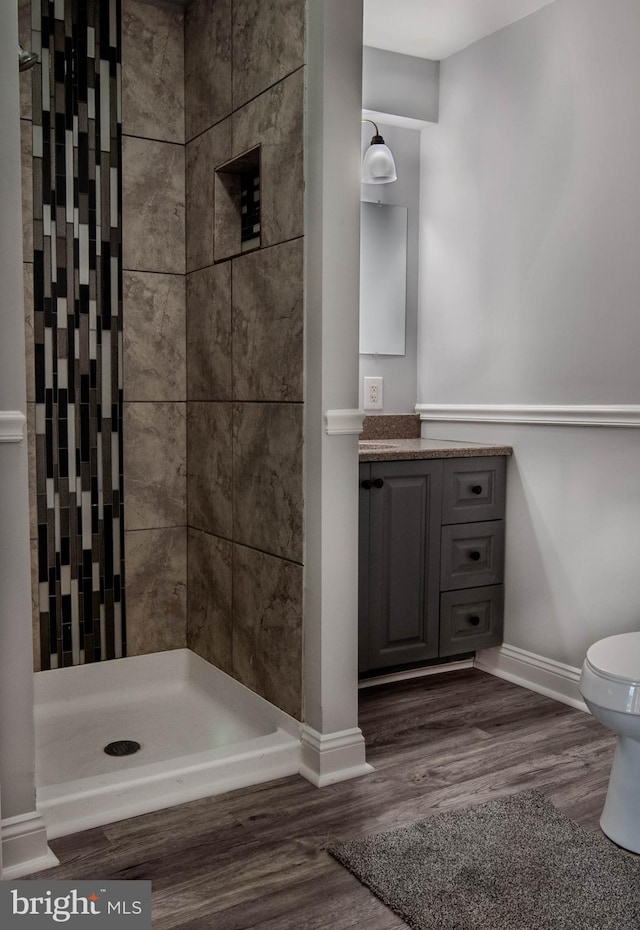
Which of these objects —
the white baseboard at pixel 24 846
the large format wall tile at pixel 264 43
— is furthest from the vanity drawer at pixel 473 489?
the white baseboard at pixel 24 846

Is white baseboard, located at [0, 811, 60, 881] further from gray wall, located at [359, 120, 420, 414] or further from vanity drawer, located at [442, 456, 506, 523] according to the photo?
gray wall, located at [359, 120, 420, 414]

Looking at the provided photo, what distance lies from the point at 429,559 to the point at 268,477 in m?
0.80

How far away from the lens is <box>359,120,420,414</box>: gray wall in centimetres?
350

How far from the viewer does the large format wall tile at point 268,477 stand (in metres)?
2.41

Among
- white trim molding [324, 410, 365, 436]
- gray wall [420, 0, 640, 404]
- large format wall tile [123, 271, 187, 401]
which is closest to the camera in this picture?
white trim molding [324, 410, 365, 436]

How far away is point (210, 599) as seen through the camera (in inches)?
118

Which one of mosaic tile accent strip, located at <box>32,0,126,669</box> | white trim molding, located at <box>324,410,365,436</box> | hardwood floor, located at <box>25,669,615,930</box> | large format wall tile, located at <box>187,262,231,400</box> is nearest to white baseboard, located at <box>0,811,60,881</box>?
hardwood floor, located at <box>25,669,615,930</box>

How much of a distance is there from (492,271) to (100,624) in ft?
6.57

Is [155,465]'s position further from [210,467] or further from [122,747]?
[122,747]

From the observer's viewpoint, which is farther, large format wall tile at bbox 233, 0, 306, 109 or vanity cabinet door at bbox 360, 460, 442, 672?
vanity cabinet door at bbox 360, 460, 442, 672

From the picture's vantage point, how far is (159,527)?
10.4 ft

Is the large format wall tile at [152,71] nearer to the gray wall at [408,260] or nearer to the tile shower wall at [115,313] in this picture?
the tile shower wall at [115,313]

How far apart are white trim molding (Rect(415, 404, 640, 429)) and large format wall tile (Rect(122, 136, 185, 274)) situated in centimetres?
122

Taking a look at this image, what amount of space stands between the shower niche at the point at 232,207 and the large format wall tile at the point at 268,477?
55 cm
